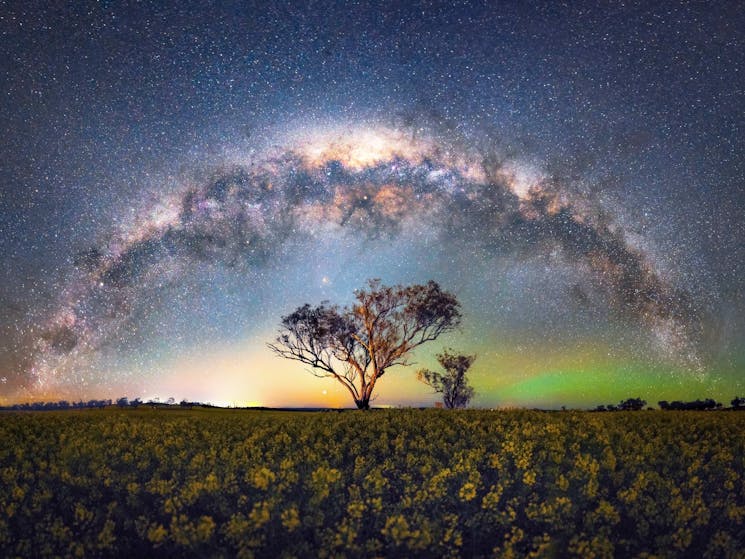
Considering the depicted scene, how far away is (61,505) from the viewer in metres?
9.60

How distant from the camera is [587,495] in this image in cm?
912

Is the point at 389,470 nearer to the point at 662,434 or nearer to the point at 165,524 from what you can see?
the point at 165,524

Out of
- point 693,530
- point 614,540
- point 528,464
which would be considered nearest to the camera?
point 614,540

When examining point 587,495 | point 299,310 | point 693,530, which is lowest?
point 693,530

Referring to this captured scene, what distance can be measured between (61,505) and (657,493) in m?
9.95

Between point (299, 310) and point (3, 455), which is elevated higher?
point (299, 310)

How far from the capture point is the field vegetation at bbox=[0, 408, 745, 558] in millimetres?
7625

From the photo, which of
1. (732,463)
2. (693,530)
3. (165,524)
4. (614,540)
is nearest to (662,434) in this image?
(732,463)

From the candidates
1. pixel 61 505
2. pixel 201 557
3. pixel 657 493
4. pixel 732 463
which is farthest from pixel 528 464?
pixel 61 505

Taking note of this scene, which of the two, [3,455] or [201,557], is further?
[3,455]

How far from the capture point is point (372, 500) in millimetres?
8203

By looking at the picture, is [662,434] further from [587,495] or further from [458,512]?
[458,512]

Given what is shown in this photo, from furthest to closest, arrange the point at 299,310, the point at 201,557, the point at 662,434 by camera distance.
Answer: the point at 299,310
the point at 662,434
the point at 201,557

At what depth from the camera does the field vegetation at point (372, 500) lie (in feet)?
25.0
